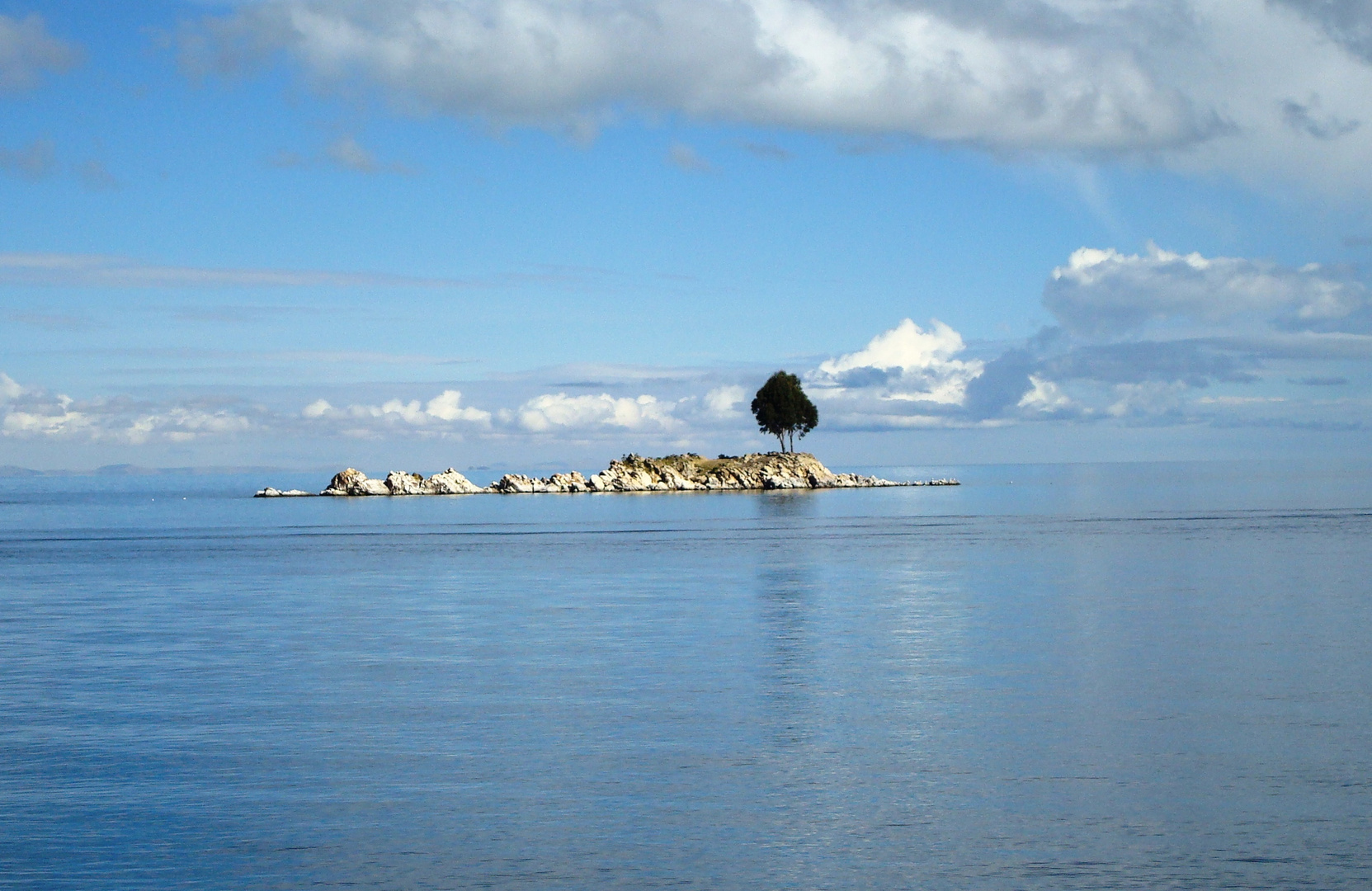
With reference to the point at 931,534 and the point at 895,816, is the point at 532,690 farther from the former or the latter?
the point at 931,534

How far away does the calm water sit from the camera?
59.4 feet

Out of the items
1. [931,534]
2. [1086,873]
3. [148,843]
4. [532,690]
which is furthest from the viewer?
[931,534]

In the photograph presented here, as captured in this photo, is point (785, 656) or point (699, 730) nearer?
point (699, 730)

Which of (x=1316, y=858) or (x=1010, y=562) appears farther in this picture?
(x=1010, y=562)

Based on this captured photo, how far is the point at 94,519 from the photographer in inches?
5758

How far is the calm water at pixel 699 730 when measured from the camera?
18.1 metres

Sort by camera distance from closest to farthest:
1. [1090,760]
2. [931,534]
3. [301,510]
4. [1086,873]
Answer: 1. [1086,873]
2. [1090,760]
3. [931,534]
4. [301,510]

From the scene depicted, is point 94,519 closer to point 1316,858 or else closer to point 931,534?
point 931,534

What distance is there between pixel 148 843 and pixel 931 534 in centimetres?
7879

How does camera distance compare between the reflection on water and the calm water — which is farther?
the reflection on water

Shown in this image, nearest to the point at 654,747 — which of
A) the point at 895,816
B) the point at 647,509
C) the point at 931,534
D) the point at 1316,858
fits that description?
the point at 895,816

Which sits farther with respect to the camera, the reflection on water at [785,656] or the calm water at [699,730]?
the reflection on water at [785,656]

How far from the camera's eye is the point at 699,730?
26.2m

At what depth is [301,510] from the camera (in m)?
160
